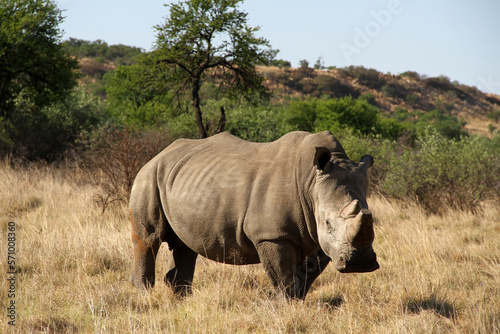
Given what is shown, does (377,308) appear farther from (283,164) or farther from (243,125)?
(243,125)

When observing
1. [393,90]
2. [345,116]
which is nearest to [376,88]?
[393,90]

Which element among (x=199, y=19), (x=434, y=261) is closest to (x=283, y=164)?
(x=434, y=261)

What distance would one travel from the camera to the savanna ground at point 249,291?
427 cm

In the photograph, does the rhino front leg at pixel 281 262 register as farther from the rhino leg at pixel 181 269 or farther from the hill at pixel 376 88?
the hill at pixel 376 88

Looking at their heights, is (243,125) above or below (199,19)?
below

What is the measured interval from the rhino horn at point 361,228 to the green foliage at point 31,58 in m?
16.5

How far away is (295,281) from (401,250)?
9.72 ft

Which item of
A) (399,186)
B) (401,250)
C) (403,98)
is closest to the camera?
(401,250)

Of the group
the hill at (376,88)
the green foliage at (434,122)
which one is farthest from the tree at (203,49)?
the hill at (376,88)

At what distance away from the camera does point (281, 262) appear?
4.33 meters

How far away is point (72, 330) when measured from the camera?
427cm

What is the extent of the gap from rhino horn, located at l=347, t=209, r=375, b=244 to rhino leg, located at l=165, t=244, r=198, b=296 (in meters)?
2.39

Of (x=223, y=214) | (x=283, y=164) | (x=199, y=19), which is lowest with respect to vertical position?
(x=223, y=214)

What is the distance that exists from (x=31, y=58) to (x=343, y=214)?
58.4 feet
